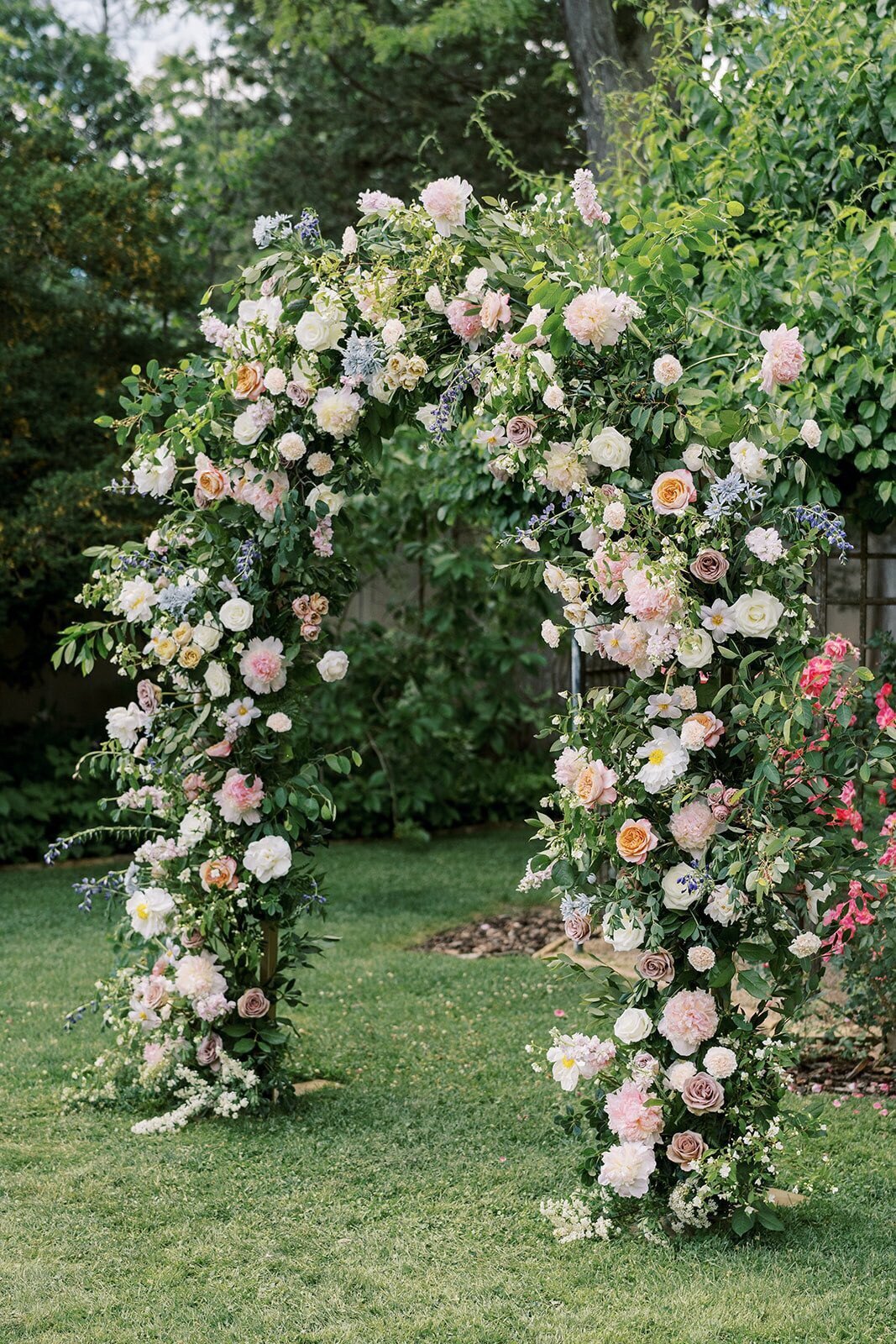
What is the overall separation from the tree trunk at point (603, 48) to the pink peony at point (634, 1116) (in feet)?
17.5

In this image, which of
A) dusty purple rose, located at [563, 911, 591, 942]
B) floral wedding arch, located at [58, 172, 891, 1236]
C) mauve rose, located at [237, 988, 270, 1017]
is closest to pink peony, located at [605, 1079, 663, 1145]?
floral wedding arch, located at [58, 172, 891, 1236]

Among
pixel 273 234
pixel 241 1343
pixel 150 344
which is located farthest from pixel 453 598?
pixel 241 1343

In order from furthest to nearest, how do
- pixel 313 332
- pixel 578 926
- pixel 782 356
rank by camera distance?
pixel 313 332
pixel 578 926
pixel 782 356

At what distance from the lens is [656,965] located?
307 centimetres

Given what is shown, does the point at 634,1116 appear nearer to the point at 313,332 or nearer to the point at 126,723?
the point at 126,723

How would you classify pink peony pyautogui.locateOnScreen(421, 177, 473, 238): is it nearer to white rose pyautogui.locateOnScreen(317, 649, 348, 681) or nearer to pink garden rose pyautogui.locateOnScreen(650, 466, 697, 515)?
pink garden rose pyautogui.locateOnScreen(650, 466, 697, 515)

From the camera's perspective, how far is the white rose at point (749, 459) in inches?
116

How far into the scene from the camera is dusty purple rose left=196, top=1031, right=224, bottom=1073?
4.03 meters

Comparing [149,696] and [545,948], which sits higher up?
[149,696]

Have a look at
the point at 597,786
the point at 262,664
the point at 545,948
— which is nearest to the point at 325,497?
the point at 262,664

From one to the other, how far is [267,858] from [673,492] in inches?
65.7

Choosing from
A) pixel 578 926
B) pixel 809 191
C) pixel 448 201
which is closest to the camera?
pixel 578 926

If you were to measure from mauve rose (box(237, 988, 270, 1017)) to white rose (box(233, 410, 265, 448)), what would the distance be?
1624 millimetres

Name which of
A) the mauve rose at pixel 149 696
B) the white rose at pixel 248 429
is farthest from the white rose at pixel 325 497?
the mauve rose at pixel 149 696
